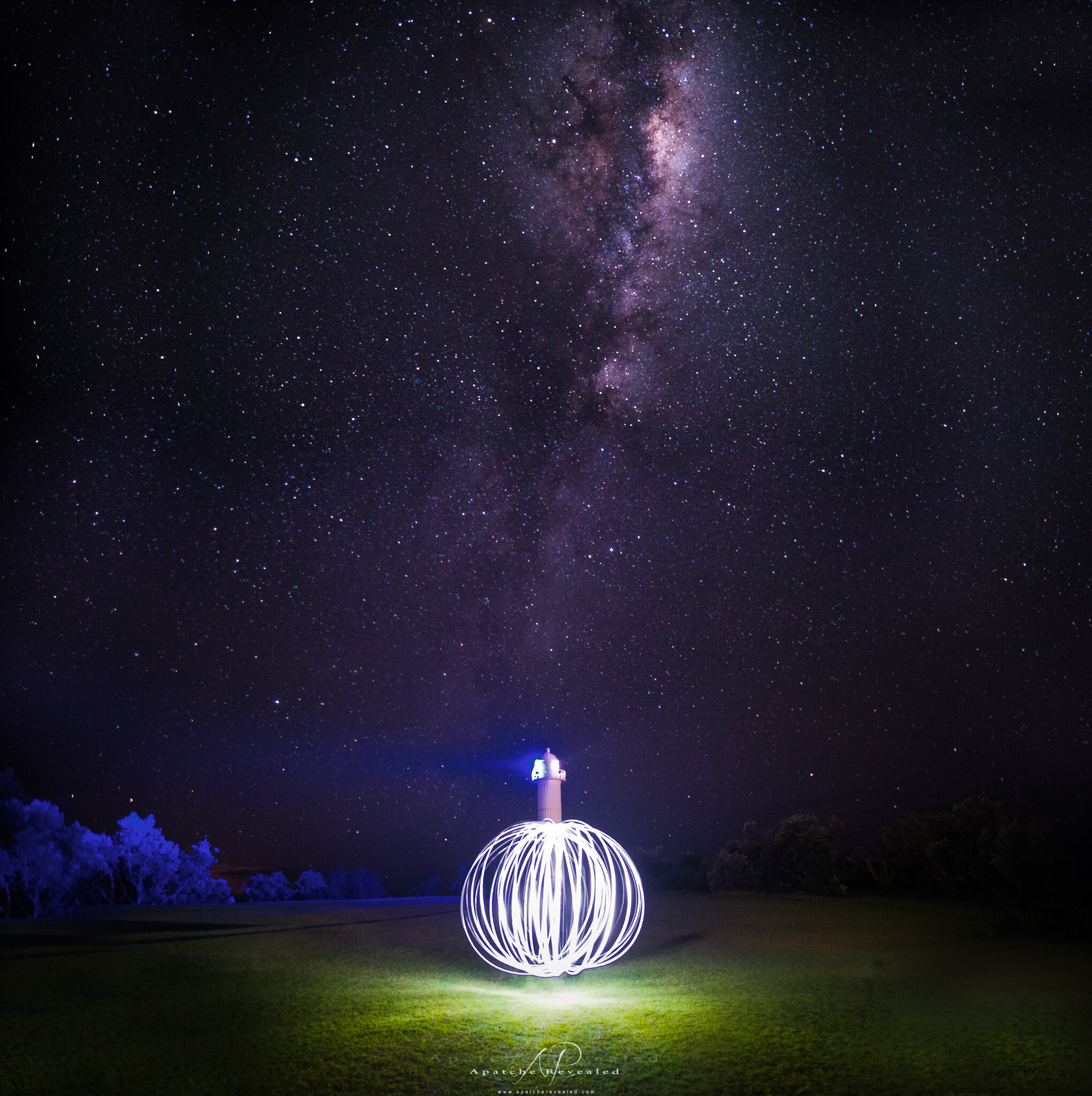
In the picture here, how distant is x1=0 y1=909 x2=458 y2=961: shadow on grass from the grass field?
0.10 meters

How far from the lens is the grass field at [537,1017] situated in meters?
5.25

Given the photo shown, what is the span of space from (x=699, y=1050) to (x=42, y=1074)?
4277mm

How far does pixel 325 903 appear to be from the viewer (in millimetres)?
17484

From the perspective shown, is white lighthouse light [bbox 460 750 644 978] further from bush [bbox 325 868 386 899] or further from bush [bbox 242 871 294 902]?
bush [bbox 242 871 294 902]

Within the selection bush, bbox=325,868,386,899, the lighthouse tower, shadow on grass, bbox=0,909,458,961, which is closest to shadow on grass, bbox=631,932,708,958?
the lighthouse tower

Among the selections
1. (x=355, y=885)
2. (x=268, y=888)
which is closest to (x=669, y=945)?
(x=355, y=885)

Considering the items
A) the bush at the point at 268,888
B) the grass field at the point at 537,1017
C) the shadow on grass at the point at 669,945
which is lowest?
the bush at the point at 268,888

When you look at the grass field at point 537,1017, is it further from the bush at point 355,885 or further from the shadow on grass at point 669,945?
the bush at point 355,885

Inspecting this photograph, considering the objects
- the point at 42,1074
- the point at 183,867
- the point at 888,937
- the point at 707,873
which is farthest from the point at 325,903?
the point at 42,1074

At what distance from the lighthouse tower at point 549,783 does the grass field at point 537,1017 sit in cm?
160

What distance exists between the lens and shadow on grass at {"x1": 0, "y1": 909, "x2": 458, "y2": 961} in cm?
1034

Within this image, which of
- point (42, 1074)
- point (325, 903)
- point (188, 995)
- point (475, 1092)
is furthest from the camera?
point (325, 903)

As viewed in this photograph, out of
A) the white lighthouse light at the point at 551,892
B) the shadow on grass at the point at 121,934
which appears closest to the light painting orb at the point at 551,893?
the white lighthouse light at the point at 551,892

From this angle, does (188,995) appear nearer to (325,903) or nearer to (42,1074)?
(42,1074)
